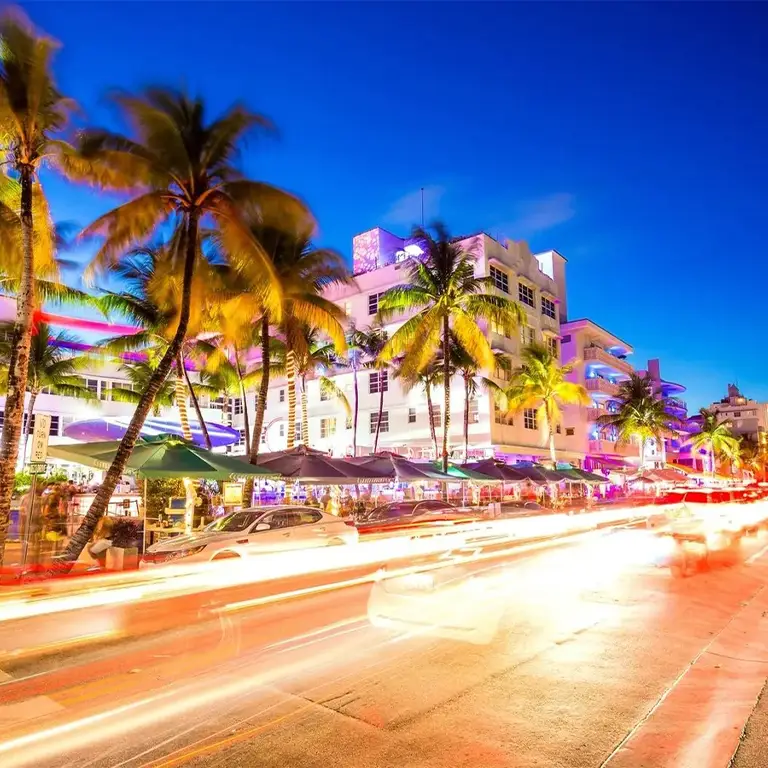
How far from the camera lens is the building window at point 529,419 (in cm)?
4488

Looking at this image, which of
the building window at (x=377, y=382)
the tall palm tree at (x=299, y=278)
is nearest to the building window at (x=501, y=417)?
the building window at (x=377, y=382)

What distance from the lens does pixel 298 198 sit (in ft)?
56.5

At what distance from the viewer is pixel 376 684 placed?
21.1 feet

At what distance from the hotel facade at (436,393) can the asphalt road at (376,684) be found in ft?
97.8

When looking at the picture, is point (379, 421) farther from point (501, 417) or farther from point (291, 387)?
point (291, 387)

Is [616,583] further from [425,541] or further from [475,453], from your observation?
[475,453]

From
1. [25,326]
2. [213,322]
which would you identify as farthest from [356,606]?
[213,322]

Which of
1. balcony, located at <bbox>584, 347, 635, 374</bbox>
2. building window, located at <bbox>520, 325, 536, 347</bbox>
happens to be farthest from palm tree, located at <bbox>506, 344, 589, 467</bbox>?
balcony, located at <bbox>584, 347, 635, 374</bbox>

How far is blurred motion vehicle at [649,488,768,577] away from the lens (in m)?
16.5

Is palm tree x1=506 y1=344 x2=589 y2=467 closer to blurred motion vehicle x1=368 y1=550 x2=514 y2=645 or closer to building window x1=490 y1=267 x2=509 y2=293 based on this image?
building window x1=490 y1=267 x2=509 y2=293

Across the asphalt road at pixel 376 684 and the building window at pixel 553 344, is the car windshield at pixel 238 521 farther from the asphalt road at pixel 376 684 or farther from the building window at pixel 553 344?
the building window at pixel 553 344

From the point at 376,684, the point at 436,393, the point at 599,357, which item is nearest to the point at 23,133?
the point at 376,684

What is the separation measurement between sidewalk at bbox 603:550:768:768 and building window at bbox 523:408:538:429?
1458 inches

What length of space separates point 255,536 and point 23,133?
32.0 feet
